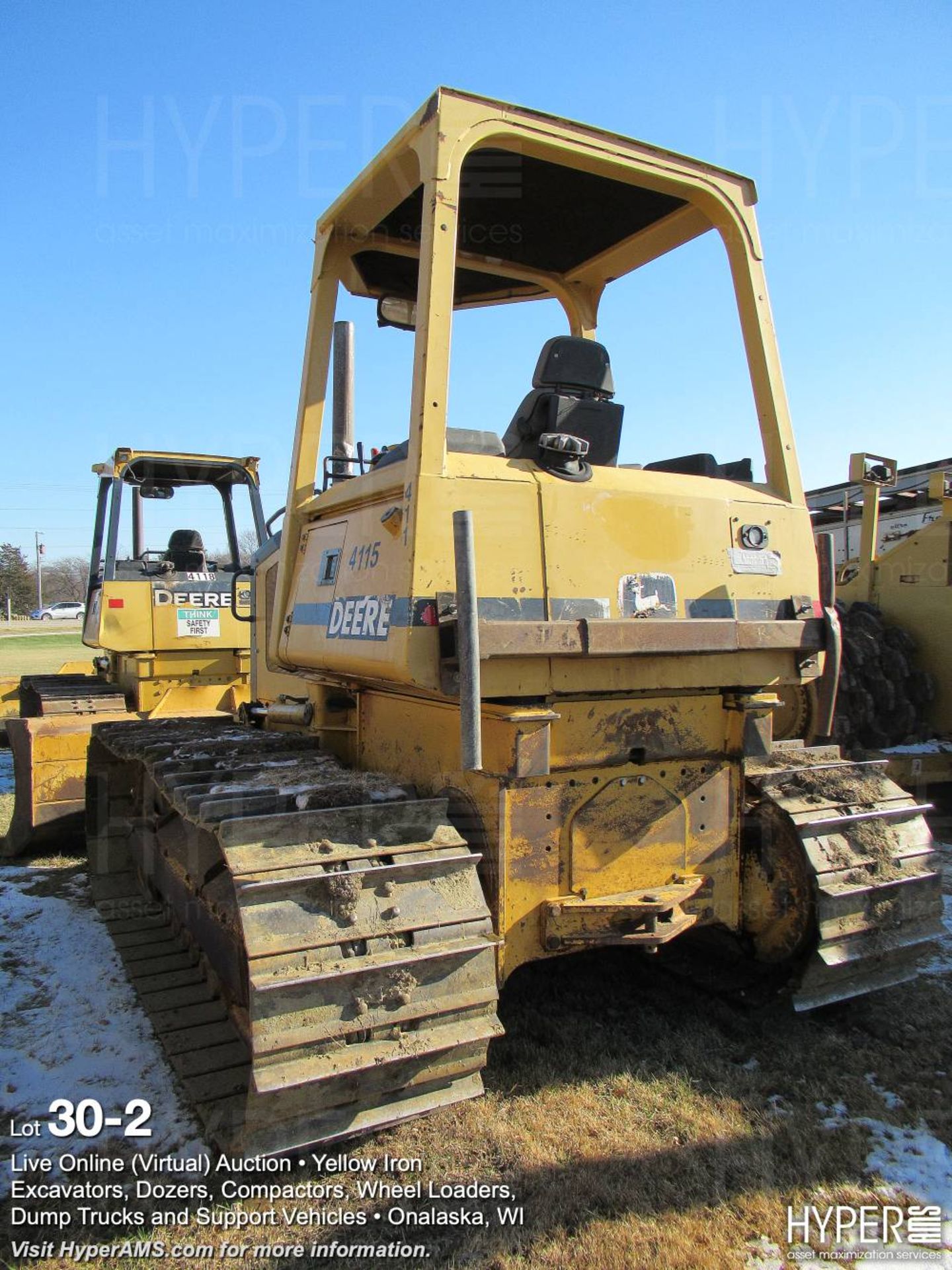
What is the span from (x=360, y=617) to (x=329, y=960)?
3.92ft

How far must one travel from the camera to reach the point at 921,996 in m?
3.94

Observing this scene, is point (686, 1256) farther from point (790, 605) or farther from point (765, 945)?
point (790, 605)

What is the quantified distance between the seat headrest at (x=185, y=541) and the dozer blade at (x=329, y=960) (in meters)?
6.42

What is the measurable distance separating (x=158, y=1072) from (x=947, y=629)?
22.1ft

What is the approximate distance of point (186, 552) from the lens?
9.46 meters

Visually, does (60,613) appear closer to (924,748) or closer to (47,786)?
(47,786)

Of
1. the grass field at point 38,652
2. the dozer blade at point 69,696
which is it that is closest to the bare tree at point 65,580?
the grass field at point 38,652

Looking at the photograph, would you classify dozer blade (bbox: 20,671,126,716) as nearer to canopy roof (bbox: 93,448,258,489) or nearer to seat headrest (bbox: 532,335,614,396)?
canopy roof (bbox: 93,448,258,489)

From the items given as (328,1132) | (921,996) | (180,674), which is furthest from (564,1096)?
(180,674)

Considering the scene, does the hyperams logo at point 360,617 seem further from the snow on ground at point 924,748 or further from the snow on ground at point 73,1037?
the snow on ground at point 924,748

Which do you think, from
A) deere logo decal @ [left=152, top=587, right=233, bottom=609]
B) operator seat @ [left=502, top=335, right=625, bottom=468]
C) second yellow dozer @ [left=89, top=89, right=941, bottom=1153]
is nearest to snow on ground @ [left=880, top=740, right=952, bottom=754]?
second yellow dozer @ [left=89, top=89, right=941, bottom=1153]

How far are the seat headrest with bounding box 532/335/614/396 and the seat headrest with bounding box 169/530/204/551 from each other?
6781mm

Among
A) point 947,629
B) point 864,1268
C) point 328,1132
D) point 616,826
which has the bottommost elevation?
point 864,1268

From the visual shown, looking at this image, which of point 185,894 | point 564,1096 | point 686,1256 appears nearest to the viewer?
point 686,1256
